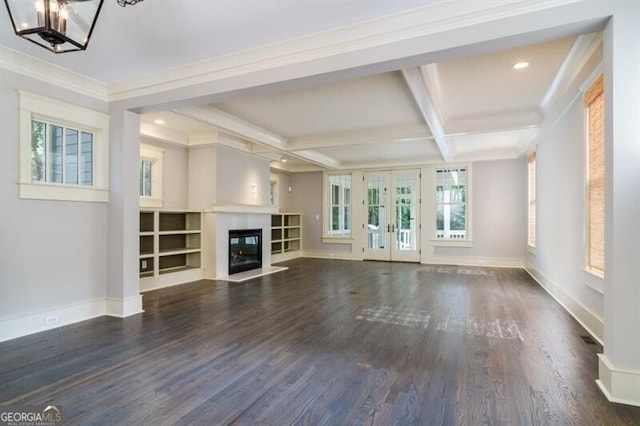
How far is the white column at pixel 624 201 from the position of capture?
6.81 feet

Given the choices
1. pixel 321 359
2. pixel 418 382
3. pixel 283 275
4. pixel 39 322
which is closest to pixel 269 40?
pixel 321 359

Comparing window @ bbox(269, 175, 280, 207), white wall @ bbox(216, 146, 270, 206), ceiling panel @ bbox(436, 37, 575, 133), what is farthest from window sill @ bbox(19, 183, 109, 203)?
window @ bbox(269, 175, 280, 207)

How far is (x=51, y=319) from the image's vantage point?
3.51 metres

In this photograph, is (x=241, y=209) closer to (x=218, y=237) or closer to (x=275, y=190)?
(x=218, y=237)

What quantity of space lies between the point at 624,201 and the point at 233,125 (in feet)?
16.3

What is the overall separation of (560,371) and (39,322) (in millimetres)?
4813

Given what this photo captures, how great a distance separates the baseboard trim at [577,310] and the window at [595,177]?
50 cm

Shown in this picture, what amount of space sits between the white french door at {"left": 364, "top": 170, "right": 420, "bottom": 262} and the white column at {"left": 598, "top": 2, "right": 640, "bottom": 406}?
6.83 metres

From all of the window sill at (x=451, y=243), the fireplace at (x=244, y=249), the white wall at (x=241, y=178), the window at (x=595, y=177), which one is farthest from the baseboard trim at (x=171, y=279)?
the window at (x=595, y=177)

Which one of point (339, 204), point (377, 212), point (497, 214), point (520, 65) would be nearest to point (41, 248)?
point (520, 65)

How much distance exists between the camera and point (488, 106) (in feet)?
15.7

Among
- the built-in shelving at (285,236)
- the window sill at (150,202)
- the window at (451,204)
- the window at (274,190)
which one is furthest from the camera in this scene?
the window at (274,190)

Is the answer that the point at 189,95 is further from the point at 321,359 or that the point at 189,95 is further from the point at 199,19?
the point at 321,359

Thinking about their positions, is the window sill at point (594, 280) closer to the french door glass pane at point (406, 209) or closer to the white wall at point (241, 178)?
the french door glass pane at point (406, 209)
